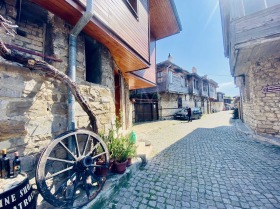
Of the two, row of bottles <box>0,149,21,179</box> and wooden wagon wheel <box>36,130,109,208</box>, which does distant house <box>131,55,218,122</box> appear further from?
row of bottles <box>0,149,21,179</box>

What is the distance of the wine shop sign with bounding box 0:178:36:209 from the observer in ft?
4.86

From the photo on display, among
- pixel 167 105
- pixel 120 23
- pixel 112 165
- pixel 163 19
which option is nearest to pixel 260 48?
pixel 163 19

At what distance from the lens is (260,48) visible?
5691 millimetres

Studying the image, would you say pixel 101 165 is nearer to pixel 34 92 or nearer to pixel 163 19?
pixel 34 92

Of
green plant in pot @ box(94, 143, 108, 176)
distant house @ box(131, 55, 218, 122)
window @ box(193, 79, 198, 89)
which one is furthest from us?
window @ box(193, 79, 198, 89)

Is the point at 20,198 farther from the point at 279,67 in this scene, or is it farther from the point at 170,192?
the point at 279,67

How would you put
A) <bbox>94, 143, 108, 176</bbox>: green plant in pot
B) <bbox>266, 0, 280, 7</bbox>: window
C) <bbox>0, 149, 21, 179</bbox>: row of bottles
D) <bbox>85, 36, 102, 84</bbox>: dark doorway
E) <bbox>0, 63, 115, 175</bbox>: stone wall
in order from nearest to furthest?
<bbox>0, 149, 21, 179</bbox>: row of bottles
<bbox>0, 63, 115, 175</bbox>: stone wall
<bbox>94, 143, 108, 176</bbox>: green plant in pot
<bbox>85, 36, 102, 84</bbox>: dark doorway
<bbox>266, 0, 280, 7</bbox>: window

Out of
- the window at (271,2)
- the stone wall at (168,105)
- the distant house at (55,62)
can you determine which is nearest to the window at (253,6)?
the window at (271,2)

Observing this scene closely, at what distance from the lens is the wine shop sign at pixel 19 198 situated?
1.48 m

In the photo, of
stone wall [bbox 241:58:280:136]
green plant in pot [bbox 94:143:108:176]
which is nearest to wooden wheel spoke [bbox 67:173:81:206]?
green plant in pot [bbox 94:143:108:176]

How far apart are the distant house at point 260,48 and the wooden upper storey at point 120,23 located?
283cm

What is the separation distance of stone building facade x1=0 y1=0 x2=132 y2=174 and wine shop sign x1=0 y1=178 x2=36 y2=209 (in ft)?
2.14

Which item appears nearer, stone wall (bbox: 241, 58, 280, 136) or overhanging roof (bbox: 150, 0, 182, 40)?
stone wall (bbox: 241, 58, 280, 136)

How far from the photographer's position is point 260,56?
6434 millimetres
